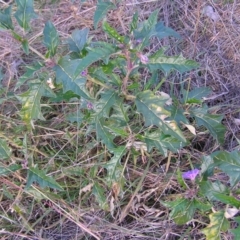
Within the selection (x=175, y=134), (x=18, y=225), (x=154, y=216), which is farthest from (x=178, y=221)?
(x=18, y=225)

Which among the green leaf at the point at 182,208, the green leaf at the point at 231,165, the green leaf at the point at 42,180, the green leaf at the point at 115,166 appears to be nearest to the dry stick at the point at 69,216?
the green leaf at the point at 42,180

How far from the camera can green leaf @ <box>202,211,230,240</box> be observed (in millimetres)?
1366

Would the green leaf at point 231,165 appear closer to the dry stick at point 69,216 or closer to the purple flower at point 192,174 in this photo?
the purple flower at point 192,174

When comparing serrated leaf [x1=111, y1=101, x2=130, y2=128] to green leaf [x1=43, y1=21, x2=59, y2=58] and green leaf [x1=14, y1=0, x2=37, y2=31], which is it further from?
green leaf [x1=14, y1=0, x2=37, y2=31]

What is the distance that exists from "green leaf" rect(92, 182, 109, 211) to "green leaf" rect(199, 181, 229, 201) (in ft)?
1.22

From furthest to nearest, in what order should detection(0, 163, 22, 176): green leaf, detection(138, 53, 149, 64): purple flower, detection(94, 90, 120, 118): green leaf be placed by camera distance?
detection(0, 163, 22, 176): green leaf
detection(94, 90, 120, 118): green leaf
detection(138, 53, 149, 64): purple flower

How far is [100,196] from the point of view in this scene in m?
1.60

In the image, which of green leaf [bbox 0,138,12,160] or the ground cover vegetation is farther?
green leaf [bbox 0,138,12,160]

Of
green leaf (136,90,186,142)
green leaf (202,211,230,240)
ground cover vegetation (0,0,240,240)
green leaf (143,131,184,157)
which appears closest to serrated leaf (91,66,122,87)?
ground cover vegetation (0,0,240,240)

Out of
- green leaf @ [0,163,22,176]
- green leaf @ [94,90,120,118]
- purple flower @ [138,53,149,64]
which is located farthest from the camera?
green leaf @ [0,163,22,176]

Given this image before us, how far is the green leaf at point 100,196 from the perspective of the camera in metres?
1.60

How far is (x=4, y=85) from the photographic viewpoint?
191 centimetres

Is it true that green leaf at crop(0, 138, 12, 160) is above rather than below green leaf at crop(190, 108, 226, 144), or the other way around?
below

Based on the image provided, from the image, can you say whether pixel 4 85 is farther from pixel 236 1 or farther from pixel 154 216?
pixel 236 1
